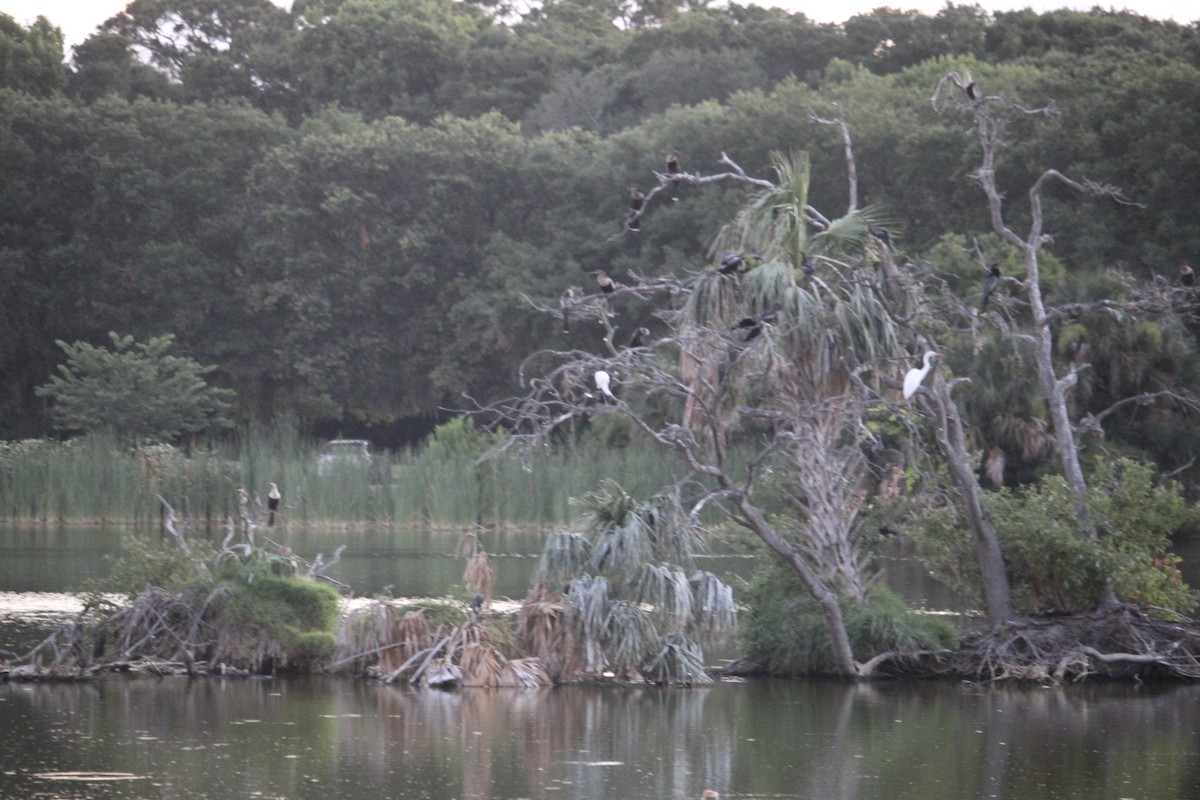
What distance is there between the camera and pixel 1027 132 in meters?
40.5

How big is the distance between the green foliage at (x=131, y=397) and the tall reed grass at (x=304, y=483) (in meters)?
5.21

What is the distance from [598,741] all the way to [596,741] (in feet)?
0.05

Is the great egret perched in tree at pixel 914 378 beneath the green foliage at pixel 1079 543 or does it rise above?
above

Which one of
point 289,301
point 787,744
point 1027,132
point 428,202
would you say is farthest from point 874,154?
point 787,744

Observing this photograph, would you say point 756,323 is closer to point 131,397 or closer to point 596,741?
point 596,741

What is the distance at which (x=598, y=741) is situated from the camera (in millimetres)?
11992

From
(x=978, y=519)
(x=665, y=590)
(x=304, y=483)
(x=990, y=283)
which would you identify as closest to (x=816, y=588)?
(x=665, y=590)

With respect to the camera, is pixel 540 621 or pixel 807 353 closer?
pixel 540 621

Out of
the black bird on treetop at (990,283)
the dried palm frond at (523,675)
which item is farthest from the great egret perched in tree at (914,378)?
the dried palm frond at (523,675)

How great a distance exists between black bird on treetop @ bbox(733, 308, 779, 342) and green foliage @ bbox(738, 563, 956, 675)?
234 centimetres

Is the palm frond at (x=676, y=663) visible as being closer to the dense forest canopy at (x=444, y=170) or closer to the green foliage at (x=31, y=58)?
the dense forest canopy at (x=444, y=170)

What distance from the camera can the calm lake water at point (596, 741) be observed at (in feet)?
34.4

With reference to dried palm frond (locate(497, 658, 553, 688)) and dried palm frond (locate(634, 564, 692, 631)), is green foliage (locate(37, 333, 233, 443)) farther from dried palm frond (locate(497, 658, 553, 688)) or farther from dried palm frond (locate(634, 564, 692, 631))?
dried palm frond (locate(634, 564, 692, 631))

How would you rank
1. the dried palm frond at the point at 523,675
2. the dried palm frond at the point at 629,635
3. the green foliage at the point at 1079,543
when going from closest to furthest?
the dried palm frond at the point at 629,635 < the dried palm frond at the point at 523,675 < the green foliage at the point at 1079,543
